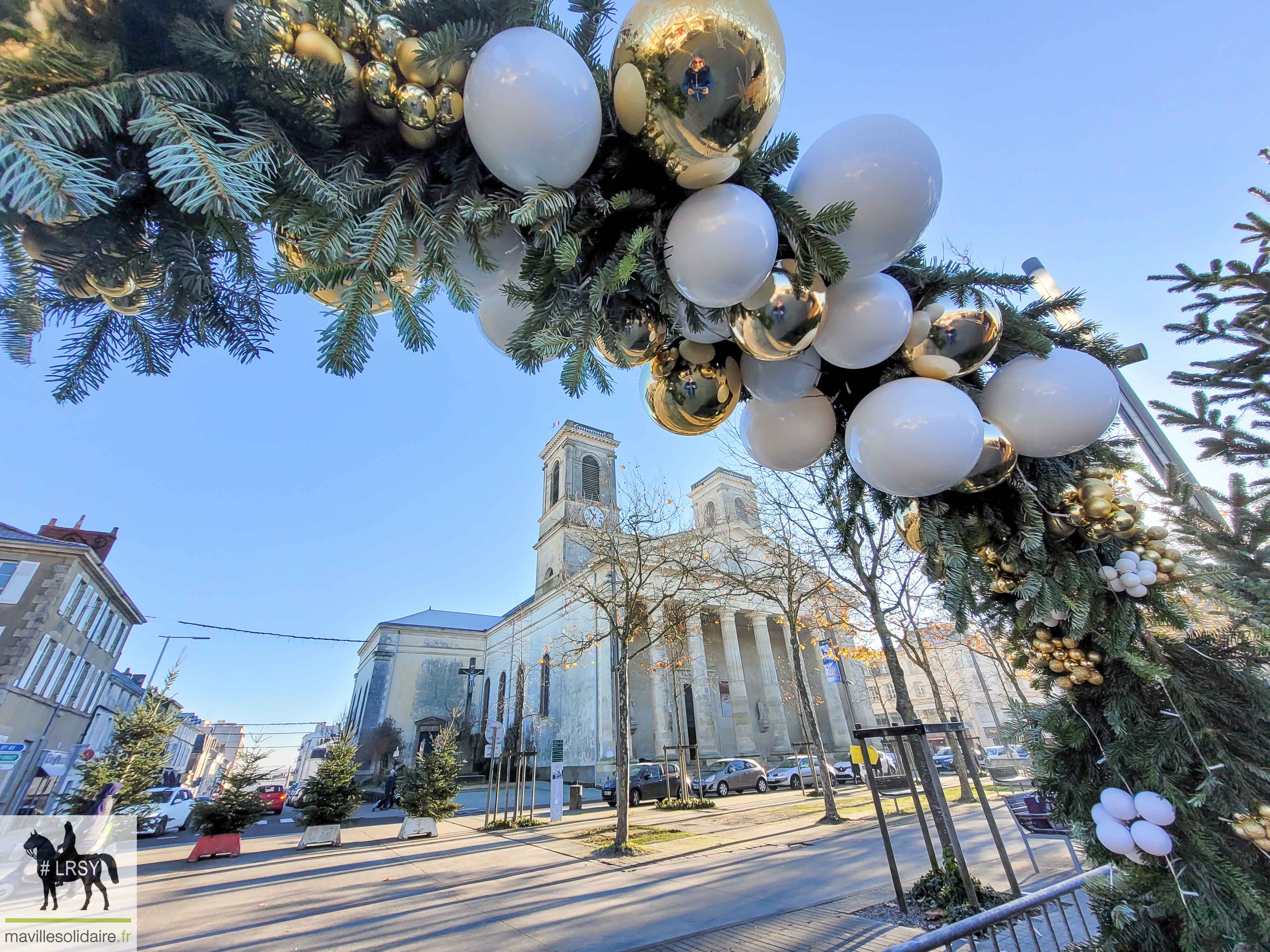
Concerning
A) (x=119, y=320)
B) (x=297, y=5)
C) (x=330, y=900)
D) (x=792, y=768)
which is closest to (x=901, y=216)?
(x=297, y=5)

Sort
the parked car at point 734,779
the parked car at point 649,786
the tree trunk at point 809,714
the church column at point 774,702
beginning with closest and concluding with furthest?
the tree trunk at point 809,714 < the parked car at point 649,786 < the parked car at point 734,779 < the church column at point 774,702

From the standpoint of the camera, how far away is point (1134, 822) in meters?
1.61

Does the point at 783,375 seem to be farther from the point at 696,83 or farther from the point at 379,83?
the point at 379,83

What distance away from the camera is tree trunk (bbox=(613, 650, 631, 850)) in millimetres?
9328

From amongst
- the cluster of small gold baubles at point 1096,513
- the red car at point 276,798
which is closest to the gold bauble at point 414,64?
the cluster of small gold baubles at point 1096,513

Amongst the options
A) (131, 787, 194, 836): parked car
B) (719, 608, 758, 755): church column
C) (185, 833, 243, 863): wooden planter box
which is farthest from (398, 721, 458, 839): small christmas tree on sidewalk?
(719, 608, 758, 755): church column

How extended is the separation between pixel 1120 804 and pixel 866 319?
1.69 metres

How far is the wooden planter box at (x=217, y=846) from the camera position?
10.1m

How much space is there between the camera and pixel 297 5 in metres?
1.11

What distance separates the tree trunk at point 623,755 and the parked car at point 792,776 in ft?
41.0

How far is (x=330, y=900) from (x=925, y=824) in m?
7.35

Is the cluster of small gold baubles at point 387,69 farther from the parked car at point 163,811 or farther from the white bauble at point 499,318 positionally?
the parked car at point 163,811

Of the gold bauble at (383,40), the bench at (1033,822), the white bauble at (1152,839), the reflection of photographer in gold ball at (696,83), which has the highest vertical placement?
the gold bauble at (383,40)

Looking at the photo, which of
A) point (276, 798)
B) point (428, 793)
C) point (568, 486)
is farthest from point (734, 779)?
point (276, 798)
